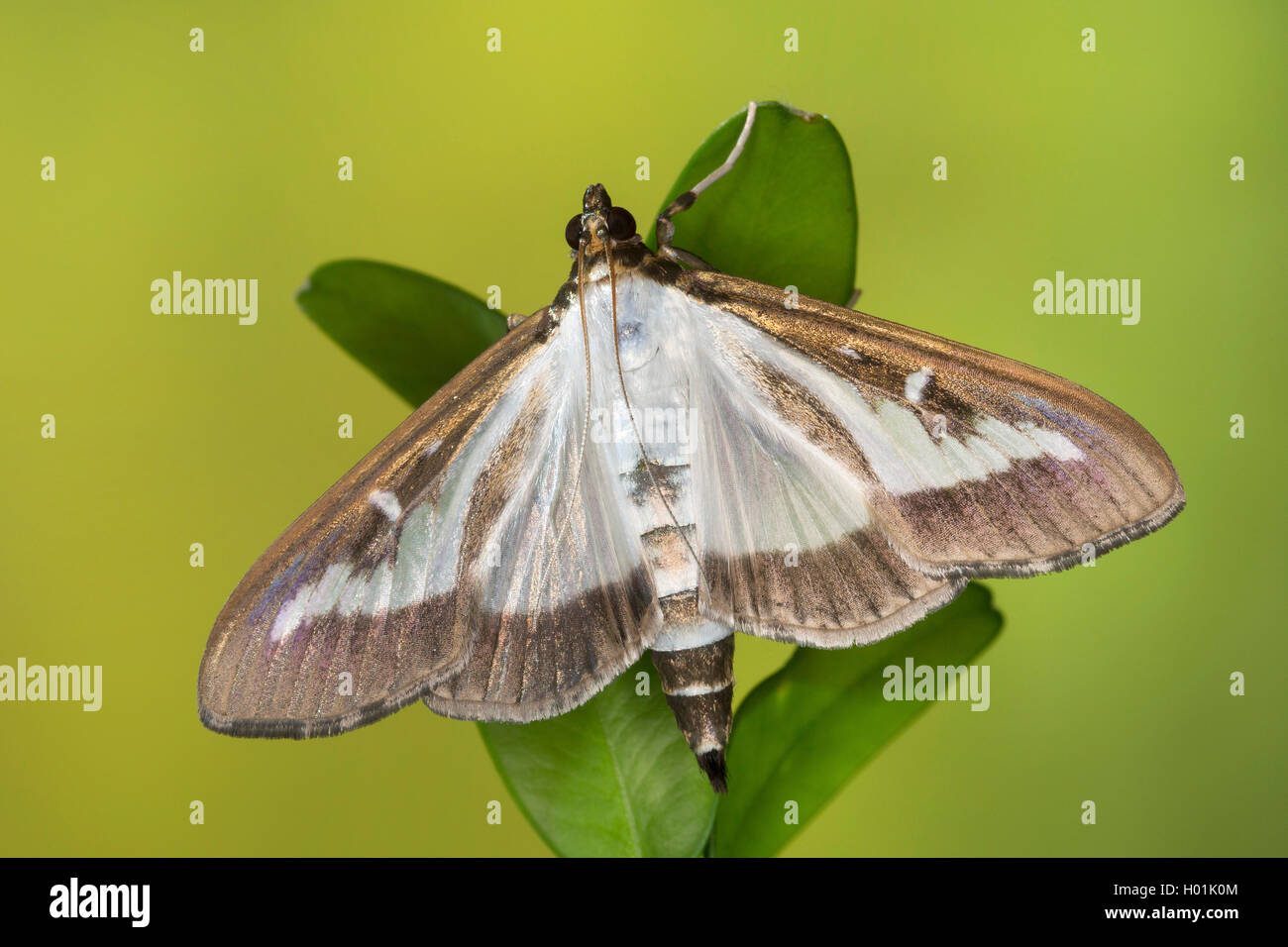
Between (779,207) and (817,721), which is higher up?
(779,207)

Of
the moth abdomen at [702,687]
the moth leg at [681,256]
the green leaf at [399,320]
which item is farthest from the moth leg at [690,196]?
the moth abdomen at [702,687]

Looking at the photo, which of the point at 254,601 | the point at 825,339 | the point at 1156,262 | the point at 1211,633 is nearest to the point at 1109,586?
the point at 1211,633

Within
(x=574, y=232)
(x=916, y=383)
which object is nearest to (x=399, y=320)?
(x=574, y=232)

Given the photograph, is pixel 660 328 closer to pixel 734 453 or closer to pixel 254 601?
pixel 734 453

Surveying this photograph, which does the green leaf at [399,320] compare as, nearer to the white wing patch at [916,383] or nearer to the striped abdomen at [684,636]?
the striped abdomen at [684,636]

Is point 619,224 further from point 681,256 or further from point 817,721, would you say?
point 817,721

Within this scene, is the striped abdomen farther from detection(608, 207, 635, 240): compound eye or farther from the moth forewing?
detection(608, 207, 635, 240): compound eye

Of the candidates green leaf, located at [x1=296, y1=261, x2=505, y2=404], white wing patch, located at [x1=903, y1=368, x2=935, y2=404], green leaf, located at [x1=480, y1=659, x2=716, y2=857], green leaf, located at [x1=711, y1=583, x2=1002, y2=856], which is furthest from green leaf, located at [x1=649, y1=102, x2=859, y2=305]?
green leaf, located at [x1=480, y1=659, x2=716, y2=857]
